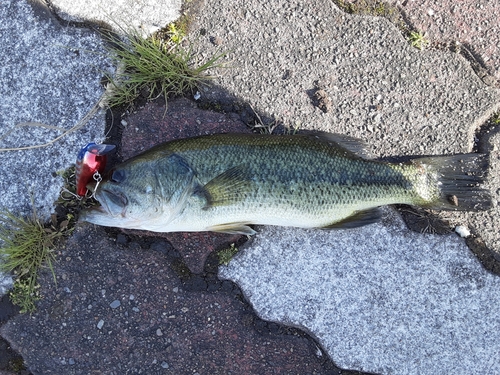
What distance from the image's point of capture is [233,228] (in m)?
3.14

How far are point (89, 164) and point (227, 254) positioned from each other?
1.35m

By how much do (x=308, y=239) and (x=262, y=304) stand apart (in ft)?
2.29

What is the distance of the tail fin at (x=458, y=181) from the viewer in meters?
3.31

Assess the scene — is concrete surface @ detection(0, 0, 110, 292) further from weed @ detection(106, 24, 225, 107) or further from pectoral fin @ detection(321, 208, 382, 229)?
pectoral fin @ detection(321, 208, 382, 229)

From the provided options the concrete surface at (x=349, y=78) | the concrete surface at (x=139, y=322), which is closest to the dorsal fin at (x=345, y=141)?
the concrete surface at (x=349, y=78)

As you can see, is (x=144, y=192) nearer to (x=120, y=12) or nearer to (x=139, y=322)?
(x=139, y=322)

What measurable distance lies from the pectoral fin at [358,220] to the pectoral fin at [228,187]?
2.57 ft

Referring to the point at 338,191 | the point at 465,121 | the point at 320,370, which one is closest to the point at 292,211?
the point at 338,191

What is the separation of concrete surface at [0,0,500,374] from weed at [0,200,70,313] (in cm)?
11

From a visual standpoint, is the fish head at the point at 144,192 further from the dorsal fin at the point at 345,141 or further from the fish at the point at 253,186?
the dorsal fin at the point at 345,141

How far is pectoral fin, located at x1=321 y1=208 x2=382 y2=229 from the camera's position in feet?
10.5

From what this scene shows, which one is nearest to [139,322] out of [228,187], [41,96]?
[228,187]

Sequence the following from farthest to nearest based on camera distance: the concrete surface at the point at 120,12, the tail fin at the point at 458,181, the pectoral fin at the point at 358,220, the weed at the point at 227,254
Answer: the concrete surface at the point at 120,12 < the weed at the point at 227,254 < the tail fin at the point at 458,181 < the pectoral fin at the point at 358,220

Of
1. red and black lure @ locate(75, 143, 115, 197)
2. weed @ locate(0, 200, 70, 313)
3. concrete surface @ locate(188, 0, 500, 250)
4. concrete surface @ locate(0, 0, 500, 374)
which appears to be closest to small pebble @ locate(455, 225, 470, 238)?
concrete surface @ locate(0, 0, 500, 374)
